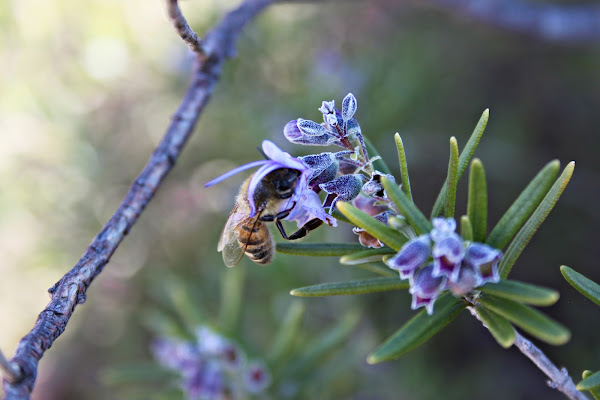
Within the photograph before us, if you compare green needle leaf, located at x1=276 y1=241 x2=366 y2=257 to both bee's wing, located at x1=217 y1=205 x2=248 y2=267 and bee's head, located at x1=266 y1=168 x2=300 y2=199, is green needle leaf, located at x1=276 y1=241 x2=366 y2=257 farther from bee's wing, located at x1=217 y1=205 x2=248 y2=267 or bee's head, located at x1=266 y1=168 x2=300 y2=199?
bee's wing, located at x1=217 y1=205 x2=248 y2=267

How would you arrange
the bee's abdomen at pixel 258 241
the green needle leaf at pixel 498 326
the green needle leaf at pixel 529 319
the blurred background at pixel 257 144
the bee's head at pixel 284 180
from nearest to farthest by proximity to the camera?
1. the green needle leaf at pixel 529 319
2. the green needle leaf at pixel 498 326
3. the bee's head at pixel 284 180
4. the bee's abdomen at pixel 258 241
5. the blurred background at pixel 257 144

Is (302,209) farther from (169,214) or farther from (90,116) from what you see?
(90,116)

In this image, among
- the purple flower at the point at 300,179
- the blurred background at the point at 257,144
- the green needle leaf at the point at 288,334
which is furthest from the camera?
the blurred background at the point at 257,144

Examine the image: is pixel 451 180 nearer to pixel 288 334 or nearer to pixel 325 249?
pixel 325 249

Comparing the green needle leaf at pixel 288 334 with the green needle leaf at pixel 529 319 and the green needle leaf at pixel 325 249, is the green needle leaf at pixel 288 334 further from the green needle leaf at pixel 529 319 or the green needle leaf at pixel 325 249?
the green needle leaf at pixel 529 319

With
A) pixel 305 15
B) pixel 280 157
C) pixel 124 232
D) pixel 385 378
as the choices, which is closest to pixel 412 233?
pixel 280 157

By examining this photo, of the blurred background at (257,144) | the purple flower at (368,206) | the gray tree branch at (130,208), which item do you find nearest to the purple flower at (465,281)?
the purple flower at (368,206)
